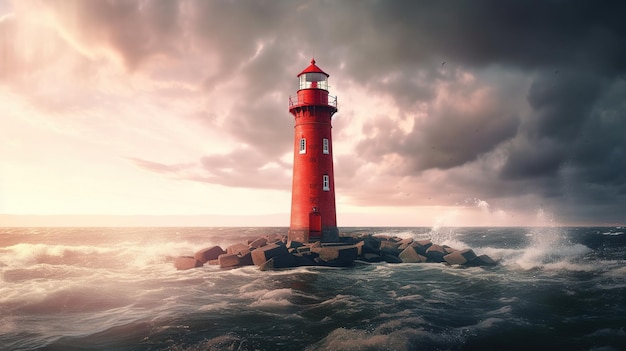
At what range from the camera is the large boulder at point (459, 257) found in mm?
24656

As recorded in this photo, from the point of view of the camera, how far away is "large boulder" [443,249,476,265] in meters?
24.7

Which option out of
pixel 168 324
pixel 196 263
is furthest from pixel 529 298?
pixel 196 263

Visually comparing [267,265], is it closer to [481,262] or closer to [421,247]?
[421,247]

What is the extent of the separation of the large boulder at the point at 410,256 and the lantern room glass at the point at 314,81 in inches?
511

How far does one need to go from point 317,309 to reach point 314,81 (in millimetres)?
17490

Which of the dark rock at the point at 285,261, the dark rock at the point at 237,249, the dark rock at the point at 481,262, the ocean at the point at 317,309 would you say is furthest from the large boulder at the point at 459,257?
the dark rock at the point at 237,249

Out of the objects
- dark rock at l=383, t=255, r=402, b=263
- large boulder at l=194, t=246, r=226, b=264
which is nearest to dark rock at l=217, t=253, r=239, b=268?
large boulder at l=194, t=246, r=226, b=264

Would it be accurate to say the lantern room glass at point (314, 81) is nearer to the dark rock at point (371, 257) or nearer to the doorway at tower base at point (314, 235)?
the doorway at tower base at point (314, 235)

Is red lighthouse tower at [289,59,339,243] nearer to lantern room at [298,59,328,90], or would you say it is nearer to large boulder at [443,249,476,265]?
lantern room at [298,59,328,90]

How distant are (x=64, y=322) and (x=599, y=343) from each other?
15.7m

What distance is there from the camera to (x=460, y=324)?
11328 millimetres

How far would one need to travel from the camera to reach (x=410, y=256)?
85.4ft

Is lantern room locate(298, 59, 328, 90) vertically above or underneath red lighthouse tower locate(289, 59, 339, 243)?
above

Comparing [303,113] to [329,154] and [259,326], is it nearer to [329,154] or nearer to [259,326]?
[329,154]
